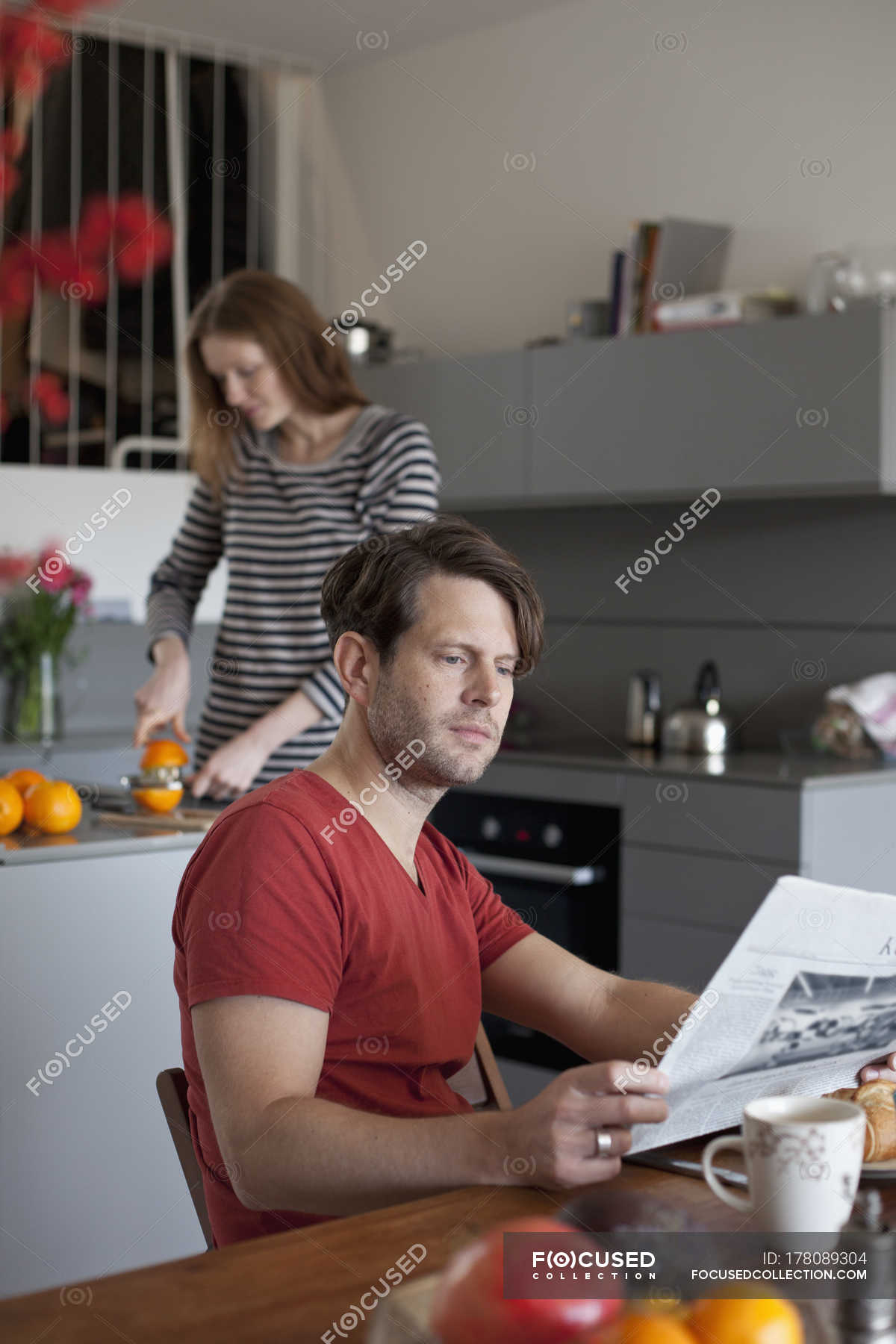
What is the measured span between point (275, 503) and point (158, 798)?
53 cm

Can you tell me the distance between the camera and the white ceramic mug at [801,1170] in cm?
90

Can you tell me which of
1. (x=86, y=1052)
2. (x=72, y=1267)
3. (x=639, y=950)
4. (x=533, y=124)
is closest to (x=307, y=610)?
(x=86, y=1052)

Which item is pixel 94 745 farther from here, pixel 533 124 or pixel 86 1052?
pixel 533 124

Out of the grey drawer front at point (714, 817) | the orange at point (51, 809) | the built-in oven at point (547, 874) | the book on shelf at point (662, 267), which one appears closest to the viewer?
the orange at point (51, 809)

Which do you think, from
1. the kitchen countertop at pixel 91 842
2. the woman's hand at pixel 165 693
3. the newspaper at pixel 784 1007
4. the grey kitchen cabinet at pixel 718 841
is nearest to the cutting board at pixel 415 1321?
the newspaper at pixel 784 1007

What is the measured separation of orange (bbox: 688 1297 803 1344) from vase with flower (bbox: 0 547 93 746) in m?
3.29

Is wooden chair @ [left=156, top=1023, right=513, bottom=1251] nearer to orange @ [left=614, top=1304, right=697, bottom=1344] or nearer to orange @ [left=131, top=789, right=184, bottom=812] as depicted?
orange @ [left=614, top=1304, right=697, bottom=1344]

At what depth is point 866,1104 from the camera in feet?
3.82

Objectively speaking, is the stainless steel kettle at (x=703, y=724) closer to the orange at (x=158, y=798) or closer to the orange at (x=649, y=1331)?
the orange at (x=158, y=798)

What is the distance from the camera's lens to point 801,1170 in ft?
2.96

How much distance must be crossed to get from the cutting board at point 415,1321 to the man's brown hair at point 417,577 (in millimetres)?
740

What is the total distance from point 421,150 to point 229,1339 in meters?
4.06

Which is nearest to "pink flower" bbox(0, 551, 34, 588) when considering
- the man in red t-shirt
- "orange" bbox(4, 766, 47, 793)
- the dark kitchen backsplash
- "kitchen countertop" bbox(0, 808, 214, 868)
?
the dark kitchen backsplash

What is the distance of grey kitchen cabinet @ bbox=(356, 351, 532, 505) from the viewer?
372 centimetres
